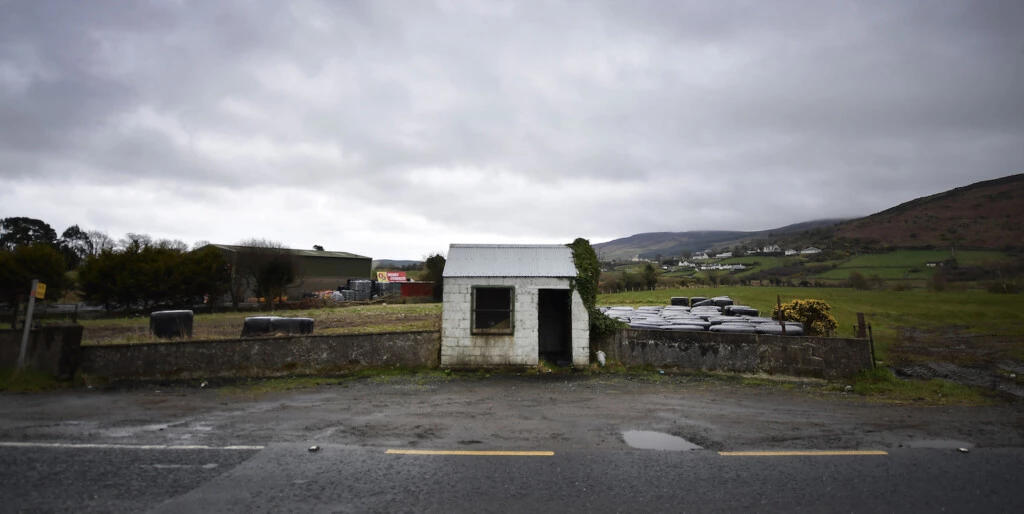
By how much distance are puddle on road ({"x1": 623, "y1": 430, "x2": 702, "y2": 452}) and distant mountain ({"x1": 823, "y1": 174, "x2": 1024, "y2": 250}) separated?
311 feet

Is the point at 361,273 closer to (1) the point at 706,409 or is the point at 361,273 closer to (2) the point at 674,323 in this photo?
→ (2) the point at 674,323

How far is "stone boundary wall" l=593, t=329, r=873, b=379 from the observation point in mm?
12078

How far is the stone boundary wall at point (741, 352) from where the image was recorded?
12.1m

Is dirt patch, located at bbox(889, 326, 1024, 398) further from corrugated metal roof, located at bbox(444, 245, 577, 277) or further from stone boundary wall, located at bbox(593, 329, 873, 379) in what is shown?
corrugated metal roof, located at bbox(444, 245, 577, 277)

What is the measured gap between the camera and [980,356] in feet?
55.9

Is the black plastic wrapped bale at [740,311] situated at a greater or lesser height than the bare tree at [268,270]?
lesser

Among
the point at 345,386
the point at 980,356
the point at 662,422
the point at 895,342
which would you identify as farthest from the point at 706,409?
the point at 895,342

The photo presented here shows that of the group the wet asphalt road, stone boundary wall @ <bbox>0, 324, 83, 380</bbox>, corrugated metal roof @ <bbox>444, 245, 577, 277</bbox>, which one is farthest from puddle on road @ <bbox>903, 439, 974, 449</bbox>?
stone boundary wall @ <bbox>0, 324, 83, 380</bbox>

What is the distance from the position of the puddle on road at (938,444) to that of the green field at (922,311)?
12523 mm

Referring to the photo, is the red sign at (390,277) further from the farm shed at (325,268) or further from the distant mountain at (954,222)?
the distant mountain at (954,222)

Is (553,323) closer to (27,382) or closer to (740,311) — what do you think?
(27,382)

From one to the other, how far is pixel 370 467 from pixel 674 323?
15671 millimetres

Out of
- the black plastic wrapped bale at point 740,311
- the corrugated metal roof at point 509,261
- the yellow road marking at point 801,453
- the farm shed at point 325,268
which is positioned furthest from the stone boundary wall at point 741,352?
the farm shed at point 325,268

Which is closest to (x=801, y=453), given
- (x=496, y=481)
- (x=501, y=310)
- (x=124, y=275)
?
(x=496, y=481)
